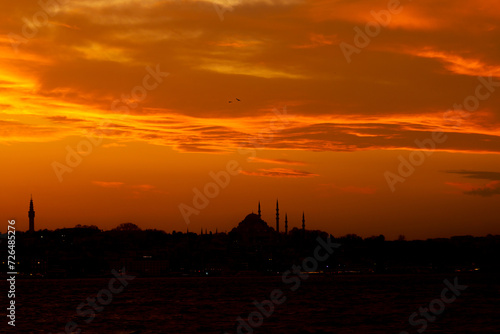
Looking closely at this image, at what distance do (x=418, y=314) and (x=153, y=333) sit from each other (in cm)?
3078

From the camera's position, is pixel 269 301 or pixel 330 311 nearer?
pixel 330 311

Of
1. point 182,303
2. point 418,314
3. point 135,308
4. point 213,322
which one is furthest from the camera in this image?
point 182,303

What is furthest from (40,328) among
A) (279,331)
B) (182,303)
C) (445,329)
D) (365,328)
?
(182,303)

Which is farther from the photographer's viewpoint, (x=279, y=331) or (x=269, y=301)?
(x=269, y=301)

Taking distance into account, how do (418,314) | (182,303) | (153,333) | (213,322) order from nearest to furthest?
(153,333) < (213,322) < (418,314) < (182,303)

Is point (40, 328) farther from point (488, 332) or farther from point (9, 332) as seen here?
point (488, 332)

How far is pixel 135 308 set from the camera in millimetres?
96375

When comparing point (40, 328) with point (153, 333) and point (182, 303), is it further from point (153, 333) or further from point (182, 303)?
point (182, 303)

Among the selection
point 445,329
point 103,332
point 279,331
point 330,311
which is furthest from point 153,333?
point 330,311

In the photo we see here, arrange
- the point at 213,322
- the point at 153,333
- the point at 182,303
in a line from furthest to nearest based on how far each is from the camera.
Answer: the point at 182,303, the point at 213,322, the point at 153,333

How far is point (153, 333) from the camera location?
214 ft

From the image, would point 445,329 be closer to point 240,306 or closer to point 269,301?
point 240,306

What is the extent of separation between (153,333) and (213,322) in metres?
10.7

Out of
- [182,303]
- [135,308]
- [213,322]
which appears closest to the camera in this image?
[213,322]
